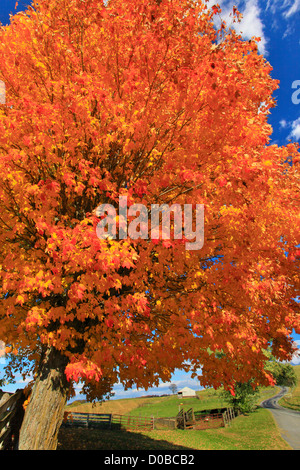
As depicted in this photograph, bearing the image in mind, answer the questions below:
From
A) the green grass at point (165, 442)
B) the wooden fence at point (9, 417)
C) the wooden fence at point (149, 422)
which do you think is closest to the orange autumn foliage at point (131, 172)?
the wooden fence at point (9, 417)

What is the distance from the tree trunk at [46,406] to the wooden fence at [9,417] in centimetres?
198

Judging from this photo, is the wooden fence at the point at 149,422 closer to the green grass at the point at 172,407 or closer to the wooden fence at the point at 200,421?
the wooden fence at the point at 200,421

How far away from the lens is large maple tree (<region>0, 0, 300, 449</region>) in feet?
15.5

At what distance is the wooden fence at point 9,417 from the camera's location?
22.8 ft

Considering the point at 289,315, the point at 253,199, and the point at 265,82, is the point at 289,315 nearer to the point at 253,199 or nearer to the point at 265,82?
the point at 253,199

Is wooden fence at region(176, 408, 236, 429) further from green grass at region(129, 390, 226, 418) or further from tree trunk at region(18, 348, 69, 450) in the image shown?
tree trunk at region(18, 348, 69, 450)

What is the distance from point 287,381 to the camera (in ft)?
203

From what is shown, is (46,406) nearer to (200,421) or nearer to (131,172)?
(131,172)

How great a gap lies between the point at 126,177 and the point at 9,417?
7.06 meters

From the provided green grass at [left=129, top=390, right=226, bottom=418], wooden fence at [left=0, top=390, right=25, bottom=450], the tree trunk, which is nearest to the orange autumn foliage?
the tree trunk

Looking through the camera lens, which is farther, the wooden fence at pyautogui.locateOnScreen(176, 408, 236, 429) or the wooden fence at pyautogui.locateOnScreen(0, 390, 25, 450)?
the wooden fence at pyautogui.locateOnScreen(176, 408, 236, 429)

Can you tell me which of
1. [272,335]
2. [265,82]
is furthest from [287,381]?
[265,82]

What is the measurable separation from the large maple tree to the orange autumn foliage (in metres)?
0.04

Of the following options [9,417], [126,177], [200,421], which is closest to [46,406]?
[9,417]
